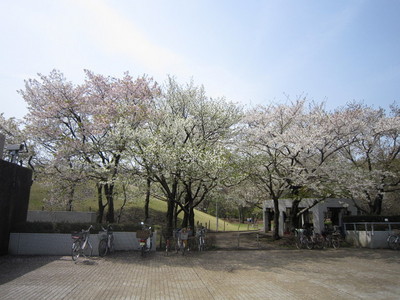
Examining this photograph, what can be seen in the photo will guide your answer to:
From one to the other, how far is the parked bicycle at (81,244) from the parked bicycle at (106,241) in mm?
423

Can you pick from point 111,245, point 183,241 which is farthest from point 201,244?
point 111,245

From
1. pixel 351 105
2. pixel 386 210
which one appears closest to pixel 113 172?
pixel 351 105

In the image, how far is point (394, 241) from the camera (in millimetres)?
15016

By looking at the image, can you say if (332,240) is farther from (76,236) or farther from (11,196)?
(11,196)

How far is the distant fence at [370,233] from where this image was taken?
1562cm

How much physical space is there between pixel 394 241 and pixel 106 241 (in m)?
14.7

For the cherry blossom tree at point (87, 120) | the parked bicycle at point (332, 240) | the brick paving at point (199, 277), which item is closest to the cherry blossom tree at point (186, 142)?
the cherry blossom tree at point (87, 120)

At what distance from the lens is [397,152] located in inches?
798

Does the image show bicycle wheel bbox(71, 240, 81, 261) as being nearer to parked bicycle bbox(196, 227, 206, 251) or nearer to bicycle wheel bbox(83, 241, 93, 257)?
bicycle wheel bbox(83, 241, 93, 257)

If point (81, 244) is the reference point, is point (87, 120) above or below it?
above

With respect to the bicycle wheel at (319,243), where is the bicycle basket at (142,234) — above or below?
above

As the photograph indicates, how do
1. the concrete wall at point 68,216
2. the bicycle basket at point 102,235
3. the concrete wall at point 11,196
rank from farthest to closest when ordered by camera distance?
the concrete wall at point 68,216 → the bicycle basket at point 102,235 → the concrete wall at point 11,196

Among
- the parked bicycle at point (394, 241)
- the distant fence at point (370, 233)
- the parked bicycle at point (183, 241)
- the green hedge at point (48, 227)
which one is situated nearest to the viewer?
the green hedge at point (48, 227)

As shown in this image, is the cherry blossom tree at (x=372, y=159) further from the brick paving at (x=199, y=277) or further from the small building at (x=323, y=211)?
the brick paving at (x=199, y=277)
